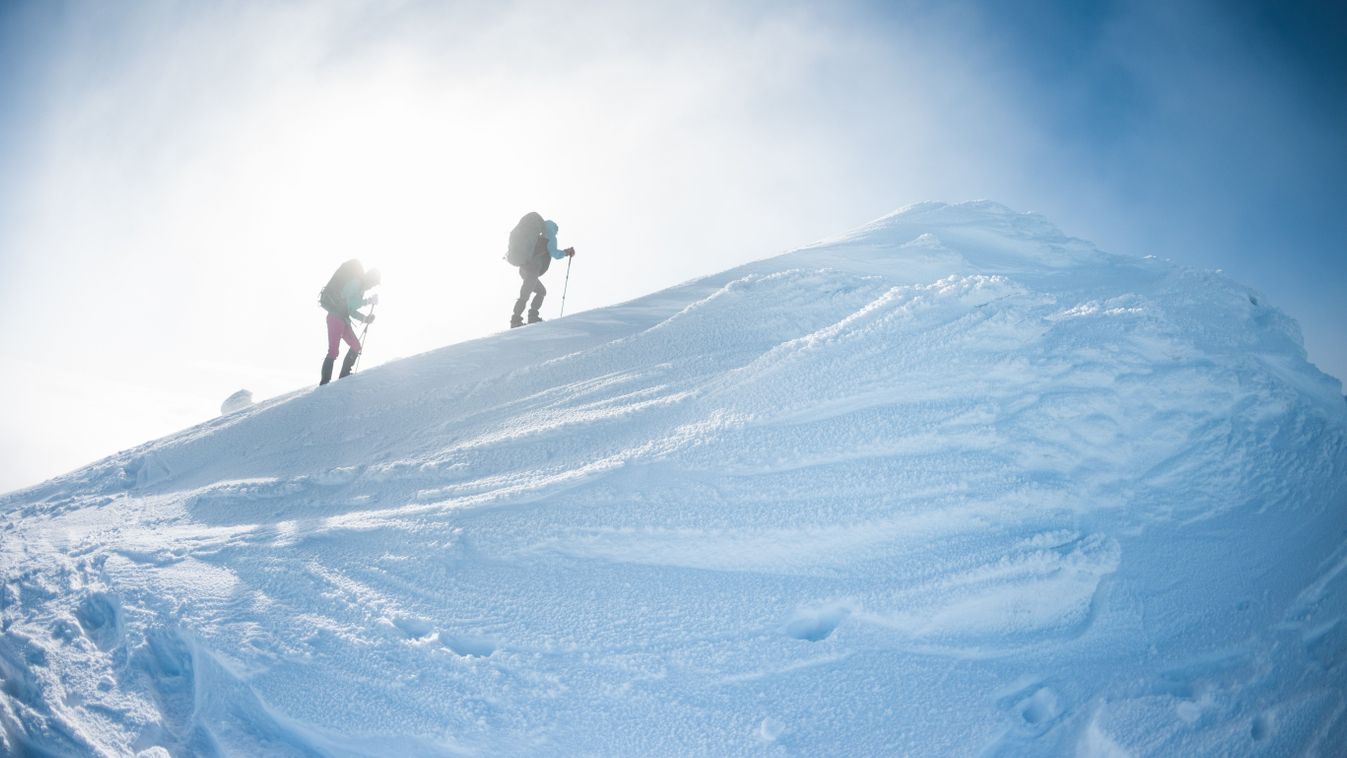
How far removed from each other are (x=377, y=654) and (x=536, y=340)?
5791 mm

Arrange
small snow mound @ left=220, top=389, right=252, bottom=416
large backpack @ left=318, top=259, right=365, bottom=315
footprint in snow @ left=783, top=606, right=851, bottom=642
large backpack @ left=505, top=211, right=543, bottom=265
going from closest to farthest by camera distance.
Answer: footprint in snow @ left=783, top=606, right=851, bottom=642
large backpack @ left=318, top=259, right=365, bottom=315
large backpack @ left=505, top=211, right=543, bottom=265
small snow mound @ left=220, top=389, right=252, bottom=416

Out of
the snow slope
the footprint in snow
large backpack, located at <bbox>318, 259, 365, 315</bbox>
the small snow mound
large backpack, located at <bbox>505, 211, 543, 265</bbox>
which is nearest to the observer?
the snow slope

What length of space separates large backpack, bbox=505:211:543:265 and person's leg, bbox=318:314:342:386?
3.15 meters

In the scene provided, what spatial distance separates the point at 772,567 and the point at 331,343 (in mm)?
→ 8964

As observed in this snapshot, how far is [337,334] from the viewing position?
1029 centimetres

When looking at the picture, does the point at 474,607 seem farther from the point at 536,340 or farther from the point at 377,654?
the point at 536,340

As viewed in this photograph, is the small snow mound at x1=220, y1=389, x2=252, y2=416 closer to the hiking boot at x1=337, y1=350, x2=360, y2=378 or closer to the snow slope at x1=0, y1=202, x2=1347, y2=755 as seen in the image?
the hiking boot at x1=337, y1=350, x2=360, y2=378

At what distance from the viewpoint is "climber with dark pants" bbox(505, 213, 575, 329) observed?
11664mm

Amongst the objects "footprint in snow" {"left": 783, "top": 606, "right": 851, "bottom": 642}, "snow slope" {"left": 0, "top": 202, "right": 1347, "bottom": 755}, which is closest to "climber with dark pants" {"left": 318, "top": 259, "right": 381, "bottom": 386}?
"snow slope" {"left": 0, "top": 202, "right": 1347, "bottom": 755}

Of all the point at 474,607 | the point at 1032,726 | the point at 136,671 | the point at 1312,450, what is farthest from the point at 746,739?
the point at 1312,450

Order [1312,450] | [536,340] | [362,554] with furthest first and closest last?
[536,340]
[1312,450]
[362,554]

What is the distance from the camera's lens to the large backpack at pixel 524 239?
1165 cm

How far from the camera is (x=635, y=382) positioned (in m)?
6.67

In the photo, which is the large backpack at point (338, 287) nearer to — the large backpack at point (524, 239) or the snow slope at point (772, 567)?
the large backpack at point (524, 239)
